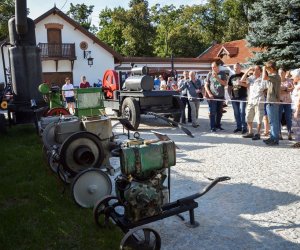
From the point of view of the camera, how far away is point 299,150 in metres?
7.55

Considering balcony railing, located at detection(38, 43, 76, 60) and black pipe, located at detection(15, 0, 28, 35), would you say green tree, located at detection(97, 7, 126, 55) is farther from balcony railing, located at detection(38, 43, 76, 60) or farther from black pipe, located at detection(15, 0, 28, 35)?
black pipe, located at detection(15, 0, 28, 35)

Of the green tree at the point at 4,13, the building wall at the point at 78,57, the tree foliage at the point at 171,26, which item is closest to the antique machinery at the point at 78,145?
the building wall at the point at 78,57

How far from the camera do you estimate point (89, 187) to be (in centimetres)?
473

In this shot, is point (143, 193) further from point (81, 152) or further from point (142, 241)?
point (81, 152)

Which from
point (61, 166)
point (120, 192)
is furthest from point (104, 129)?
point (120, 192)

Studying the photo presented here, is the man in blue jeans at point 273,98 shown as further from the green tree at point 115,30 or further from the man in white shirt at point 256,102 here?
the green tree at point 115,30

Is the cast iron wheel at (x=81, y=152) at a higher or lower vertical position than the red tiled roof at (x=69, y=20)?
lower

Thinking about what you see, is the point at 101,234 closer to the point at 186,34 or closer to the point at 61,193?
the point at 61,193

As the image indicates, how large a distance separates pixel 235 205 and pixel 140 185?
62.0 inches

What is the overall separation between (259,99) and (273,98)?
1.64 feet

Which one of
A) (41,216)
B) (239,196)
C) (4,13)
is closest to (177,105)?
(239,196)

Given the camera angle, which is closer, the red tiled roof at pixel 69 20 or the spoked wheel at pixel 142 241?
the spoked wheel at pixel 142 241

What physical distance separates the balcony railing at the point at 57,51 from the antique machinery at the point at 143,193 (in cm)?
2462

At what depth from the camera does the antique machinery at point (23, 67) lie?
10688mm
